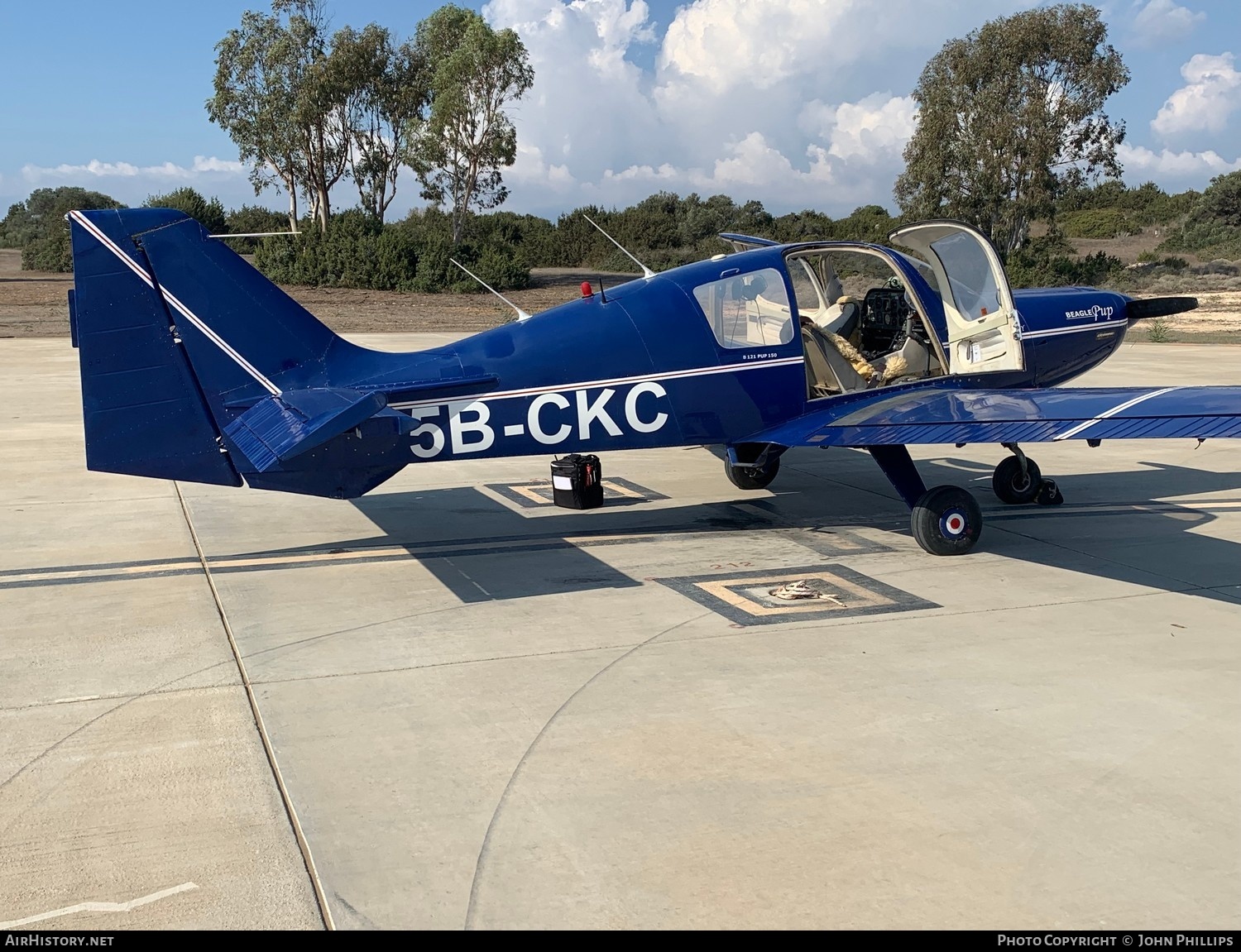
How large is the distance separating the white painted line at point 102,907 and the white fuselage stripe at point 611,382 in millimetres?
4874

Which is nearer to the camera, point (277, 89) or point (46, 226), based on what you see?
point (277, 89)

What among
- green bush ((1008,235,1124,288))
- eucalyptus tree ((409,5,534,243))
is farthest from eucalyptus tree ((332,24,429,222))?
green bush ((1008,235,1124,288))

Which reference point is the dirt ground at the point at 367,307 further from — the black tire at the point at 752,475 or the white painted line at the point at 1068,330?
the white painted line at the point at 1068,330

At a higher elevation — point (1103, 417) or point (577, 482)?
point (1103, 417)

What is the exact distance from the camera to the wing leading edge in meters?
7.66

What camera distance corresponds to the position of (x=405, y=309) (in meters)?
39.0

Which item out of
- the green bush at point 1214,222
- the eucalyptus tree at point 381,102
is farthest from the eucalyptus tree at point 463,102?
the green bush at point 1214,222

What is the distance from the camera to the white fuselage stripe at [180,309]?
7918 millimetres

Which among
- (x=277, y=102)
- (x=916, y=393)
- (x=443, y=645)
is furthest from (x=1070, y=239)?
(x=443, y=645)

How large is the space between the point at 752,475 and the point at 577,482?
1997mm

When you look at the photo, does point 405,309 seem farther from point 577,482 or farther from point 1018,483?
point 1018,483

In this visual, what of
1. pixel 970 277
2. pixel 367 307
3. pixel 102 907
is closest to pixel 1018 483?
pixel 970 277

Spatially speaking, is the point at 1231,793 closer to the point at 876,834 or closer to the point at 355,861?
the point at 876,834

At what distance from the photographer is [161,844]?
4.38 meters
